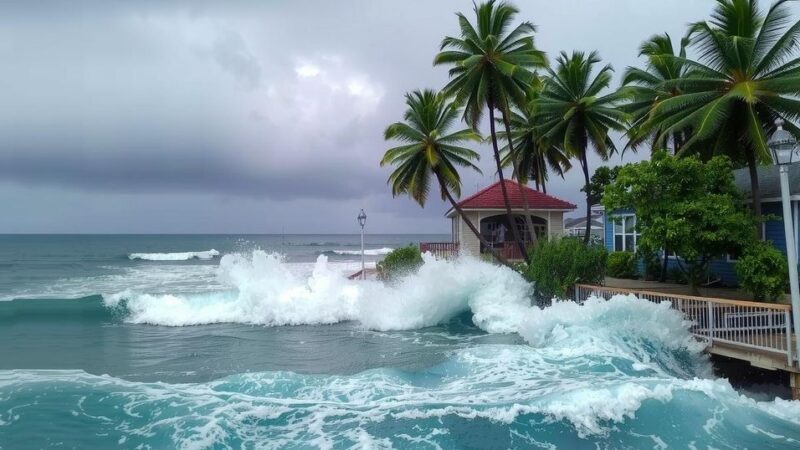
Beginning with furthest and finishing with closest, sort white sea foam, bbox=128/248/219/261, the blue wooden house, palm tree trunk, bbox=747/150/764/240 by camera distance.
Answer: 1. white sea foam, bbox=128/248/219/261
2. the blue wooden house
3. palm tree trunk, bbox=747/150/764/240

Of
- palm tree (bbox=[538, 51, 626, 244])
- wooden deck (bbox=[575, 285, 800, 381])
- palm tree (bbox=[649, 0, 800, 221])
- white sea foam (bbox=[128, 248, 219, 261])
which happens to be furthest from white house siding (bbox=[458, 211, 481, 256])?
white sea foam (bbox=[128, 248, 219, 261])

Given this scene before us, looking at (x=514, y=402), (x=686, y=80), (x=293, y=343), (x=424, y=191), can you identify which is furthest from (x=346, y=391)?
(x=424, y=191)

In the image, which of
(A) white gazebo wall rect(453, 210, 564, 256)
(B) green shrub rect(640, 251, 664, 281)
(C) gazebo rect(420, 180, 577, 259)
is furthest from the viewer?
(A) white gazebo wall rect(453, 210, 564, 256)

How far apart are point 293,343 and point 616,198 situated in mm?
10386

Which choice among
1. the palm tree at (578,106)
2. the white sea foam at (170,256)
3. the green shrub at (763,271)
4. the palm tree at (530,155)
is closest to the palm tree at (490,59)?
the palm tree at (578,106)

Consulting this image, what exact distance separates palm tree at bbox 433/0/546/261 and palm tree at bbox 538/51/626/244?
1.16m

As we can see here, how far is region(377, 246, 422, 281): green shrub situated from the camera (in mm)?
25172

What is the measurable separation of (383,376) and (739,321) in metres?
7.73

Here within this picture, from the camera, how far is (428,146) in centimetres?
2366

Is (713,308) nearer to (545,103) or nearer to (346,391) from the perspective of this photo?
(346,391)

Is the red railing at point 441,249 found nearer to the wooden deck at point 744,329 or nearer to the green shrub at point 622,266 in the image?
the green shrub at point 622,266

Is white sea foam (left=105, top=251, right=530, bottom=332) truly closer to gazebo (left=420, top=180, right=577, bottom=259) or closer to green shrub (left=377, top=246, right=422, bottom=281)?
green shrub (left=377, top=246, right=422, bottom=281)

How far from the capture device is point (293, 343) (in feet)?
54.3

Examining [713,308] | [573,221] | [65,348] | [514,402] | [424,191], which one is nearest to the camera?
[514,402]
